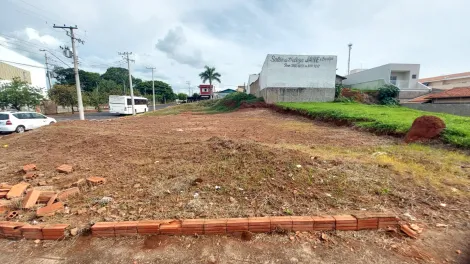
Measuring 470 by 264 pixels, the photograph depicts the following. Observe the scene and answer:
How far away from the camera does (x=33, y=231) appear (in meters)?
2.31

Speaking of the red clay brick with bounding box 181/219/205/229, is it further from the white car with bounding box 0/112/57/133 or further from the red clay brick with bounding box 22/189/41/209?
the white car with bounding box 0/112/57/133

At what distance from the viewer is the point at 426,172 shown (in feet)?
12.4

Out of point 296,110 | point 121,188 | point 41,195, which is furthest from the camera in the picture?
point 296,110

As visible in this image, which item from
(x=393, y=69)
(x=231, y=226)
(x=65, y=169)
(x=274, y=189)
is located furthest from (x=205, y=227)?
(x=393, y=69)

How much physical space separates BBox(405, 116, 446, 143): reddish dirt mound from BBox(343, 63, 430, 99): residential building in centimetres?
2058

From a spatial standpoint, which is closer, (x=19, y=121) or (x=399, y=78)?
(x=19, y=121)

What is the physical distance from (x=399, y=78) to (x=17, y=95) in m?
46.0

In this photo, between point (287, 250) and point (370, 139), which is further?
point (370, 139)

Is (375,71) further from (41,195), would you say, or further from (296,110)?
(41,195)

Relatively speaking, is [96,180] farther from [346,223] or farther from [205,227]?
[346,223]

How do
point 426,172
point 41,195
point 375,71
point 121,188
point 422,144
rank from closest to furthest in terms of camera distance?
1. point 41,195
2. point 121,188
3. point 426,172
4. point 422,144
5. point 375,71

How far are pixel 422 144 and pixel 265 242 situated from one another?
242 inches

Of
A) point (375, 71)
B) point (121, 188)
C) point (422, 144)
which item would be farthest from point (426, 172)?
point (375, 71)

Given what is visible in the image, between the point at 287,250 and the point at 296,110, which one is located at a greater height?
the point at 296,110
